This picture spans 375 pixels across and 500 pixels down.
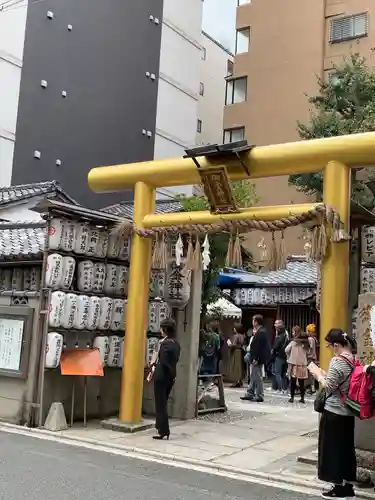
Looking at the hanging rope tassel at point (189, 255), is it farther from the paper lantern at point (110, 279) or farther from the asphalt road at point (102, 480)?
the asphalt road at point (102, 480)

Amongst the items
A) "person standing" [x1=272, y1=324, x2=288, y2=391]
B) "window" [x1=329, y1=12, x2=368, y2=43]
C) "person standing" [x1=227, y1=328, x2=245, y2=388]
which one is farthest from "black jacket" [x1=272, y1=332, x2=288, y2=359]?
"window" [x1=329, y1=12, x2=368, y2=43]

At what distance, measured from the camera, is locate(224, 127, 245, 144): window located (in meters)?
32.1

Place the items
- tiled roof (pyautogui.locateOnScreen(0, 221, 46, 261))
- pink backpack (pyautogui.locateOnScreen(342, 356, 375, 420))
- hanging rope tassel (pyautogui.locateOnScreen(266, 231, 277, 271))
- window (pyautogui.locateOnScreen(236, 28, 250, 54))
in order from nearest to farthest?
pink backpack (pyautogui.locateOnScreen(342, 356, 375, 420)) → hanging rope tassel (pyautogui.locateOnScreen(266, 231, 277, 271)) → tiled roof (pyautogui.locateOnScreen(0, 221, 46, 261)) → window (pyautogui.locateOnScreen(236, 28, 250, 54))

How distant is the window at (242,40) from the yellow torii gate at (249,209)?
24342 millimetres

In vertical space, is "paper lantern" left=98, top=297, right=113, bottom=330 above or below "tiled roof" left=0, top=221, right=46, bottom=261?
below

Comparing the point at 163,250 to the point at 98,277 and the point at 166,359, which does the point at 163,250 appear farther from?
the point at 166,359

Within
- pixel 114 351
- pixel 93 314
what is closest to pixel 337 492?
pixel 114 351

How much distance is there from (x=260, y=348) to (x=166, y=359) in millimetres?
5362

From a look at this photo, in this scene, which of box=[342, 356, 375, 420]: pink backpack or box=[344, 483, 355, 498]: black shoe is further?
box=[344, 483, 355, 498]: black shoe

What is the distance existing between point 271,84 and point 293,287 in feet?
48.0

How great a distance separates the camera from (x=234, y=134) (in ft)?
107

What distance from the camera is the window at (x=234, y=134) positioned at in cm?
3209

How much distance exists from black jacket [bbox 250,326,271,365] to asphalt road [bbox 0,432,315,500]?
6.63 metres

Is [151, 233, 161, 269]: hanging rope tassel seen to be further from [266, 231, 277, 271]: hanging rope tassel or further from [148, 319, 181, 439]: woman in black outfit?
[266, 231, 277, 271]: hanging rope tassel
